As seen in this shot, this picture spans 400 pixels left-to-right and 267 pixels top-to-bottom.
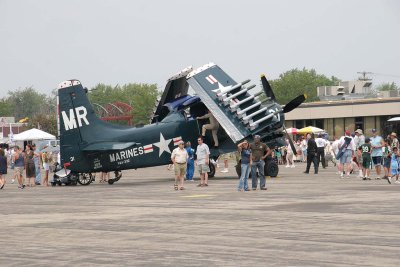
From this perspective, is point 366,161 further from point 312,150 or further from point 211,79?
point 211,79

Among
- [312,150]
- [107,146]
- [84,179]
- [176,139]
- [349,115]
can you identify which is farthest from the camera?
[349,115]

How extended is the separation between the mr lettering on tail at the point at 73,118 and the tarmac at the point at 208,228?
577 centimetres

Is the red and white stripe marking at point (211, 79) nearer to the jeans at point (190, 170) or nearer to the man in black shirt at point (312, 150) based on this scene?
the jeans at point (190, 170)

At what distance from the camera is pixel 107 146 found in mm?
33906

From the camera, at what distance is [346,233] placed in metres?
15.9

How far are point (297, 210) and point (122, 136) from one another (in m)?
14.6

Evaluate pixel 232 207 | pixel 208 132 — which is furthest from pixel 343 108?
Result: pixel 232 207

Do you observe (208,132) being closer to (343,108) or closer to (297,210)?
(297,210)

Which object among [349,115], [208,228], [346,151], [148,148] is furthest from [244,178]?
[349,115]

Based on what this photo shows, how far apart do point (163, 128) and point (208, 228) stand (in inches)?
695

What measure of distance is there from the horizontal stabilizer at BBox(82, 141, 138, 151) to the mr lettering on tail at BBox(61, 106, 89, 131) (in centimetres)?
106

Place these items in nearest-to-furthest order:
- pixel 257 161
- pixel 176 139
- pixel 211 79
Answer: pixel 257 161 → pixel 176 139 → pixel 211 79

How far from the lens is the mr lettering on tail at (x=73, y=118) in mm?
34625

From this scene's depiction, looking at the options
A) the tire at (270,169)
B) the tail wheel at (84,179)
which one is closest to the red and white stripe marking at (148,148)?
the tail wheel at (84,179)
